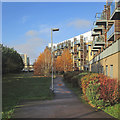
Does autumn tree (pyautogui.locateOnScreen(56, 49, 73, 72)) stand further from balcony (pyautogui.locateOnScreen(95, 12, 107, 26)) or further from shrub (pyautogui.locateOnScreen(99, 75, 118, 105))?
shrub (pyautogui.locateOnScreen(99, 75, 118, 105))

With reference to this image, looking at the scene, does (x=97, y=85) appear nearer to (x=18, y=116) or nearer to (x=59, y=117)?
(x=59, y=117)

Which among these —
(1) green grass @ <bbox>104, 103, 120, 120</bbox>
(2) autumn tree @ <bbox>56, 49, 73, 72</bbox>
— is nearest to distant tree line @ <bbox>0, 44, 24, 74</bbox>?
(2) autumn tree @ <bbox>56, 49, 73, 72</bbox>

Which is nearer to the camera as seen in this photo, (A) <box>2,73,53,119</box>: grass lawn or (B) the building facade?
(A) <box>2,73,53,119</box>: grass lawn

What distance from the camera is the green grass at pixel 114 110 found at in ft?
25.6

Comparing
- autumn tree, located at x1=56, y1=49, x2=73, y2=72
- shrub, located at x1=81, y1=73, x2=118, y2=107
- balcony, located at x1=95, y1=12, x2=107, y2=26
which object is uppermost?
balcony, located at x1=95, y1=12, x2=107, y2=26

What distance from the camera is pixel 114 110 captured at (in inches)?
332

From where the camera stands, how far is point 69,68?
61781 millimetres

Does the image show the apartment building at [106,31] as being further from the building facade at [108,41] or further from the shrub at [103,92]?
the shrub at [103,92]

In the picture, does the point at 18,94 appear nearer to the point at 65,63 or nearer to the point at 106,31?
the point at 106,31

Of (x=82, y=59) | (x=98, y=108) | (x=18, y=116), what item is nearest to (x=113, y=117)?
(x=98, y=108)

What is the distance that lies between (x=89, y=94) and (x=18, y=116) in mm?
4095

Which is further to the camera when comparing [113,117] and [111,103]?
[111,103]

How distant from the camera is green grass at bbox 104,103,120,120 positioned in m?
7.80

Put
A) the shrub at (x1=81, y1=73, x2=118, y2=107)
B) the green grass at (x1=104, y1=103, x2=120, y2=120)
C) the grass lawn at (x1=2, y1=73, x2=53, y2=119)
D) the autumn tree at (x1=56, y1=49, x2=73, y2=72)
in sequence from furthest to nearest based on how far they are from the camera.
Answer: the autumn tree at (x1=56, y1=49, x2=73, y2=72) → the grass lawn at (x1=2, y1=73, x2=53, y2=119) → the shrub at (x1=81, y1=73, x2=118, y2=107) → the green grass at (x1=104, y1=103, x2=120, y2=120)
